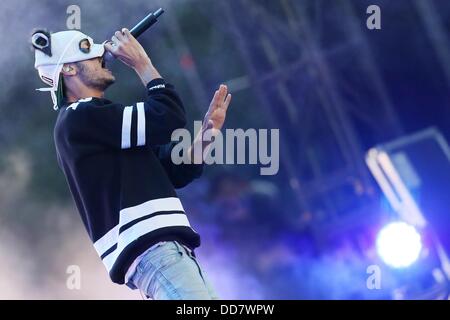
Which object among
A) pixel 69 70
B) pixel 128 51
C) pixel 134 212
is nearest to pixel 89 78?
pixel 69 70

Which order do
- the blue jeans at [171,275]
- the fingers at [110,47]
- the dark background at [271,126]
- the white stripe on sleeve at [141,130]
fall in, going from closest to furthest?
1. the blue jeans at [171,275]
2. the white stripe on sleeve at [141,130]
3. the fingers at [110,47]
4. the dark background at [271,126]

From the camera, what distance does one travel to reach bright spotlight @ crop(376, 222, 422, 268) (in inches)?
133

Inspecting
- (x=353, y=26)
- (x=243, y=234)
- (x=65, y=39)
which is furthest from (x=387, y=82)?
(x=65, y=39)

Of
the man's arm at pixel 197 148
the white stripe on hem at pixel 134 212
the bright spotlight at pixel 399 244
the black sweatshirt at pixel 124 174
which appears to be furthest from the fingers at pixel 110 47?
the bright spotlight at pixel 399 244

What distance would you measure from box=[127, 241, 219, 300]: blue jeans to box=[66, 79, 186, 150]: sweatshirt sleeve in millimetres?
257

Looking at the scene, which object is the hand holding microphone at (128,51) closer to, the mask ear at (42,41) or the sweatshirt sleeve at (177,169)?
the mask ear at (42,41)

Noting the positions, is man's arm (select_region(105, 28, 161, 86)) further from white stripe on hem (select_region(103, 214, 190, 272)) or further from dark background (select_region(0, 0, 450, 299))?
dark background (select_region(0, 0, 450, 299))

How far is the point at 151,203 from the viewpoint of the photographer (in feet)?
6.43

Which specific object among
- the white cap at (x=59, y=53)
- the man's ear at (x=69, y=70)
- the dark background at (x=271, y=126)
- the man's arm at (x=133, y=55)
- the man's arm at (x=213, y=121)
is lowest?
the man's arm at (x=213, y=121)

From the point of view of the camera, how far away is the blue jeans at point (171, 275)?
1865mm

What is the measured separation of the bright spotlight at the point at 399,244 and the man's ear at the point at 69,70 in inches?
65.6

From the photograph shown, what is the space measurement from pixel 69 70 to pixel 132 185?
0.39 m

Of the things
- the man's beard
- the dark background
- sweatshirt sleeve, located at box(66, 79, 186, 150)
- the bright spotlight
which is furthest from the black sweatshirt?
the bright spotlight

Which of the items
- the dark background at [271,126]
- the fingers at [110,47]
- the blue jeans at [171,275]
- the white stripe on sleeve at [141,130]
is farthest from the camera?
the dark background at [271,126]
